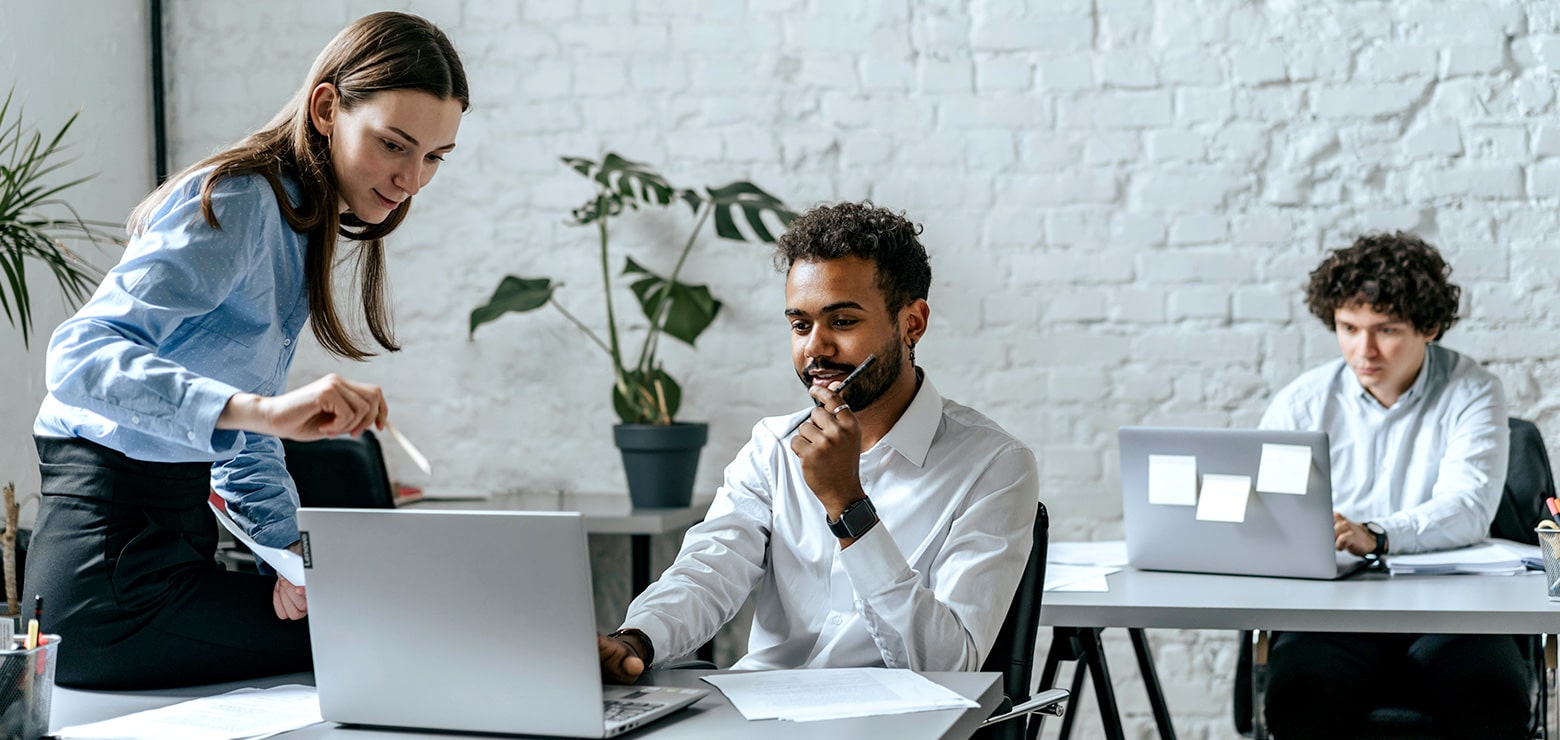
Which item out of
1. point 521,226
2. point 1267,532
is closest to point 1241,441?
point 1267,532

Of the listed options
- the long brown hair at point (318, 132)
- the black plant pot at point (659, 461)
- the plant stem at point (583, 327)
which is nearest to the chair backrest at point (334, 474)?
the black plant pot at point (659, 461)

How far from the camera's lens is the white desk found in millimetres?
1978

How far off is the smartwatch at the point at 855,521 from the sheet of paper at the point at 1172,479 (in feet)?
2.84

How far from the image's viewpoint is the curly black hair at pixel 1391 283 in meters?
2.76

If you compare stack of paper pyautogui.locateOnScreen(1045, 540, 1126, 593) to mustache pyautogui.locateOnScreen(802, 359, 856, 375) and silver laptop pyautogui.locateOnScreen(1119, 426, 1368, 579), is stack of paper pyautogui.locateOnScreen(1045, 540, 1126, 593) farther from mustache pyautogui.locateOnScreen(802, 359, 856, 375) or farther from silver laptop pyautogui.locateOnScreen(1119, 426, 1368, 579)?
mustache pyautogui.locateOnScreen(802, 359, 856, 375)

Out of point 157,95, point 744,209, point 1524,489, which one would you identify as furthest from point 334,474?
point 1524,489

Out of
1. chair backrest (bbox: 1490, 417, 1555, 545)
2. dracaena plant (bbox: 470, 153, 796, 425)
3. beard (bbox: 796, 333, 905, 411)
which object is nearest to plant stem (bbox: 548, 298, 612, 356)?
dracaena plant (bbox: 470, 153, 796, 425)

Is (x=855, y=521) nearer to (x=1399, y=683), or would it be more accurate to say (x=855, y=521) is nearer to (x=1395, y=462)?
(x=1399, y=683)

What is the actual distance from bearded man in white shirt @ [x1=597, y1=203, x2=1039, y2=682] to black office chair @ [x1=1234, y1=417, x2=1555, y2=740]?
0.74 meters

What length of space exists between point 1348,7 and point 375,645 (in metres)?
2.91

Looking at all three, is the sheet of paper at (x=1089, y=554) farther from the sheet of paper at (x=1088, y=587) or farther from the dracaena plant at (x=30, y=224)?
the dracaena plant at (x=30, y=224)

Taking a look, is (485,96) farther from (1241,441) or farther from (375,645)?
(375,645)

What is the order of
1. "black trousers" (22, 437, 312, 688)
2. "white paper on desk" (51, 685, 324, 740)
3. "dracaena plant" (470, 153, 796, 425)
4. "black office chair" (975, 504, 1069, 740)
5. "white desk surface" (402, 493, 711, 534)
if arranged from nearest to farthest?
"white paper on desk" (51, 685, 324, 740), "black trousers" (22, 437, 312, 688), "black office chair" (975, 504, 1069, 740), "white desk surface" (402, 493, 711, 534), "dracaena plant" (470, 153, 796, 425)

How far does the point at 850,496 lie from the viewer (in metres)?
1.64
